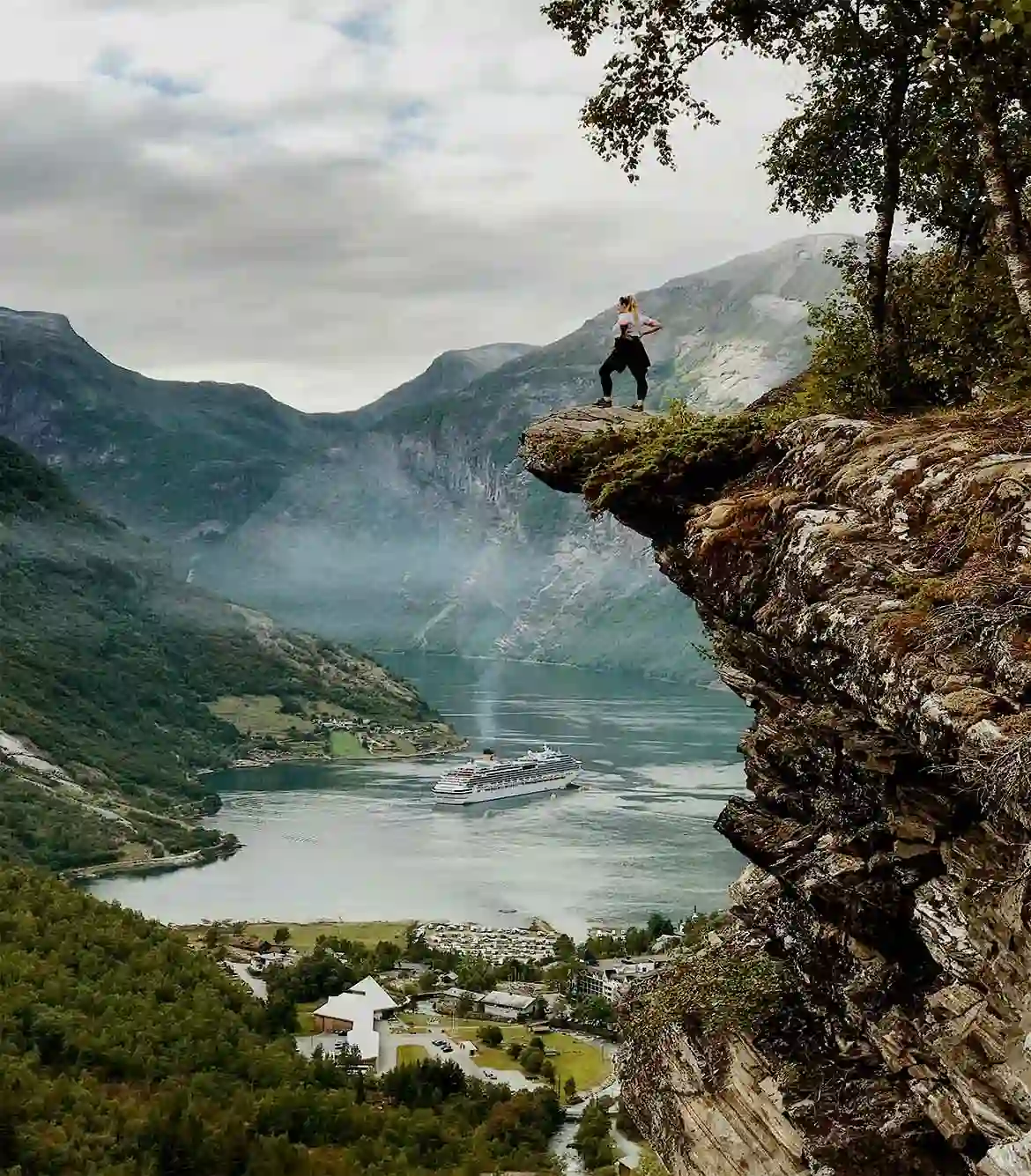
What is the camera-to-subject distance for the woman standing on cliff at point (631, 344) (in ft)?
38.7

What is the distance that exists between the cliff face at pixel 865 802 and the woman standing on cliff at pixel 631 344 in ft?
4.62

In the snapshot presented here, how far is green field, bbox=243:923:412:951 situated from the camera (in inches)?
1971

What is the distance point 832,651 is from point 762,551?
1484 mm

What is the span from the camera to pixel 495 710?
414 feet

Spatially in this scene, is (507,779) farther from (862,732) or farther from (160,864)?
(862,732)

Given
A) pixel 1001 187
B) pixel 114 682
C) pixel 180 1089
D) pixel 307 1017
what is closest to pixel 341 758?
pixel 114 682

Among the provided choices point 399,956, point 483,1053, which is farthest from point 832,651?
point 399,956

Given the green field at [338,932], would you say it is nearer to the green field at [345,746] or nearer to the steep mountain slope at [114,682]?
the steep mountain slope at [114,682]

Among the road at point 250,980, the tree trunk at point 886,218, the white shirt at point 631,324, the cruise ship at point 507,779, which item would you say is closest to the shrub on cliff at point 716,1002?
the tree trunk at point 886,218

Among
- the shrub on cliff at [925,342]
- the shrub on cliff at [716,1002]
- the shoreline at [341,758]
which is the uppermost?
the shrub on cliff at [925,342]

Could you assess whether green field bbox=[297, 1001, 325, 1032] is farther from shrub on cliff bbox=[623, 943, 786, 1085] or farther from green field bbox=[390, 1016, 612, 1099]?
shrub on cliff bbox=[623, 943, 786, 1085]

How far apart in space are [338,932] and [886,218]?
149 ft

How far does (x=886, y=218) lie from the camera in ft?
35.4

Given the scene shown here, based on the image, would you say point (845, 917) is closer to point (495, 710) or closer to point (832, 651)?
point (832, 651)
